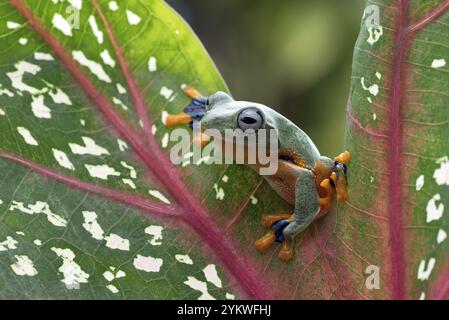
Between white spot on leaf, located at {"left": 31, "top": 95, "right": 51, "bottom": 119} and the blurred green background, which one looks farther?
the blurred green background

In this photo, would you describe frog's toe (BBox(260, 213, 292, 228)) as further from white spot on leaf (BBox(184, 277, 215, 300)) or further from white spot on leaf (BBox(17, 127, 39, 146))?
white spot on leaf (BBox(17, 127, 39, 146))

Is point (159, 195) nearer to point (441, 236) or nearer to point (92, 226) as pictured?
point (92, 226)

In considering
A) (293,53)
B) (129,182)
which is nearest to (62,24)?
(129,182)

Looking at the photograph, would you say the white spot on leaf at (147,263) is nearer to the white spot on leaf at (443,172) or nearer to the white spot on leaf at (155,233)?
the white spot on leaf at (155,233)

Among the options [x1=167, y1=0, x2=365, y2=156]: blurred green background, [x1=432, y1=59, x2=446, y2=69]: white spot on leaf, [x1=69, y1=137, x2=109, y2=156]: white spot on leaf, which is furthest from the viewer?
[x1=167, y1=0, x2=365, y2=156]: blurred green background

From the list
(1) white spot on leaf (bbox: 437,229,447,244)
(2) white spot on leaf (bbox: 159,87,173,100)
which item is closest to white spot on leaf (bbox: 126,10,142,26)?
(2) white spot on leaf (bbox: 159,87,173,100)
